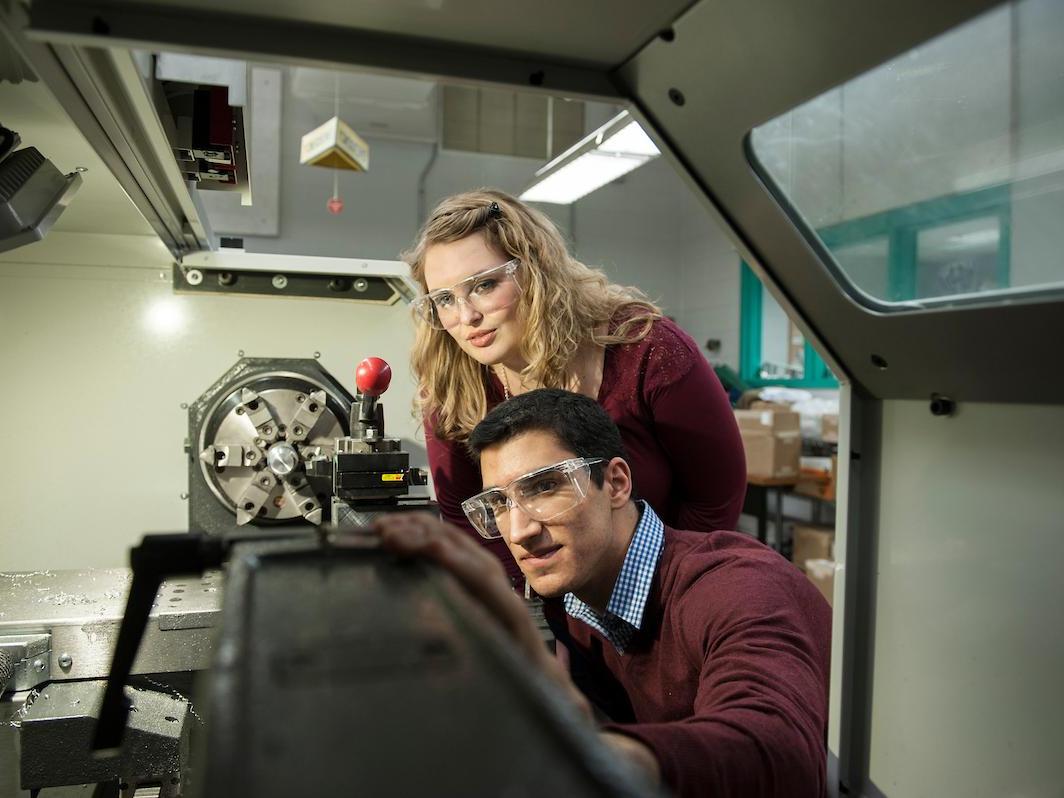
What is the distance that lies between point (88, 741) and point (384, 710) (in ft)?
3.06

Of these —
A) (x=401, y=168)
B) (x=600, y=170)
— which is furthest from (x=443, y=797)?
(x=401, y=168)

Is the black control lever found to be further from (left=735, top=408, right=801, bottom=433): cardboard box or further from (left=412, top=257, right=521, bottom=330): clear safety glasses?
(left=735, top=408, right=801, bottom=433): cardboard box

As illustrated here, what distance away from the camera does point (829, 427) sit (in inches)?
165

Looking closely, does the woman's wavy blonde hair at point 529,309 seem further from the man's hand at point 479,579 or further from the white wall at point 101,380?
the man's hand at point 479,579

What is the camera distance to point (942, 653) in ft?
2.87

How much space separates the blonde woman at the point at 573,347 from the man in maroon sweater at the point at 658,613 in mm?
210

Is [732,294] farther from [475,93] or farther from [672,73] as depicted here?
[672,73]

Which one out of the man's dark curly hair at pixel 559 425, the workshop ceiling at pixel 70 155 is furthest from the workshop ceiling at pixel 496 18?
the man's dark curly hair at pixel 559 425

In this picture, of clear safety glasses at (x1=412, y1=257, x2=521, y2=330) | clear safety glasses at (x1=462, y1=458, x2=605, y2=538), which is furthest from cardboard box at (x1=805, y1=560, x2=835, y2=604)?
clear safety glasses at (x1=462, y1=458, x2=605, y2=538)

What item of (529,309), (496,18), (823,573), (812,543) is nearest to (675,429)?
(529,309)

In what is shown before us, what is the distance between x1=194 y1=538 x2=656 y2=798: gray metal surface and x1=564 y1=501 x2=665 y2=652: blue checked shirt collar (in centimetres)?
65

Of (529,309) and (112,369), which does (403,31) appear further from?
(112,369)

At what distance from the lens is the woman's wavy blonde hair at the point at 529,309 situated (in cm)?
138

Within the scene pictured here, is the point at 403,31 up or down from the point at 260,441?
up
